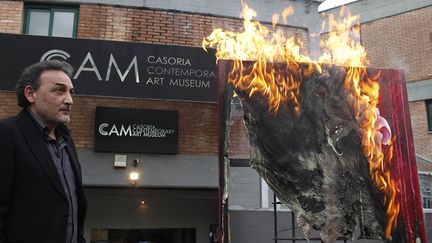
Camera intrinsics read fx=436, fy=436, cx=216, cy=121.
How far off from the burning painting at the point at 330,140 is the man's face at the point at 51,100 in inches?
120

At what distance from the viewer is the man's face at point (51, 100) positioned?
2.41 m

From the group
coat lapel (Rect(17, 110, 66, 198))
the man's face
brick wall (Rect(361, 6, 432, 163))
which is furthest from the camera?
brick wall (Rect(361, 6, 432, 163))

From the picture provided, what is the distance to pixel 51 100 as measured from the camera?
241 cm

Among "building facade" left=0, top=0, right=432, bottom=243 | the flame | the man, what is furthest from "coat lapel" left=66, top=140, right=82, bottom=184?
"building facade" left=0, top=0, right=432, bottom=243

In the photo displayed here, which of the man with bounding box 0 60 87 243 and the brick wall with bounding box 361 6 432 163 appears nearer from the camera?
the man with bounding box 0 60 87 243

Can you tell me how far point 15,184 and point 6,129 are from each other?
29 centimetres

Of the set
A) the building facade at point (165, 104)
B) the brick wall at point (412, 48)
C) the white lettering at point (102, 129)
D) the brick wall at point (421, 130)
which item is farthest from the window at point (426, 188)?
the brick wall at point (421, 130)

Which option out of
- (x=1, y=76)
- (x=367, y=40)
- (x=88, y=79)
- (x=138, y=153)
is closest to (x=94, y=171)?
(x=138, y=153)

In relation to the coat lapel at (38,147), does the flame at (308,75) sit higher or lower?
higher

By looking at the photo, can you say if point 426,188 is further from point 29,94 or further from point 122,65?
point 29,94

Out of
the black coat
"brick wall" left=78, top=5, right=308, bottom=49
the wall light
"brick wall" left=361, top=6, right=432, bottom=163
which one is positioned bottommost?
the black coat

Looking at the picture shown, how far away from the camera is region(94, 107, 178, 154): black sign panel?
738 centimetres

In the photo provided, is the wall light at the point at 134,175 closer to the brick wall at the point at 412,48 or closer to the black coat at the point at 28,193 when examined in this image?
the black coat at the point at 28,193

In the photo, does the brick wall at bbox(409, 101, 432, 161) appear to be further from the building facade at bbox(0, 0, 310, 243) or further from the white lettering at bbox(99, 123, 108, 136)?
the white lettering at bbox(99, 123, 108, 136)
